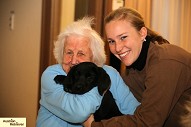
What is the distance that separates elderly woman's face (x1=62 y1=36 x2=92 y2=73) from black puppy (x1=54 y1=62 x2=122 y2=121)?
0.22 feet

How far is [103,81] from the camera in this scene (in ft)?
4.88

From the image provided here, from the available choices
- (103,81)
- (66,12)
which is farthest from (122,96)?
(66,12)

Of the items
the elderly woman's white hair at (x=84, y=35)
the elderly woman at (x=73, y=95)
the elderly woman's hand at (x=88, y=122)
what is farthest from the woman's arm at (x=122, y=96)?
the elderly woman's hand at (x=88, y=122)

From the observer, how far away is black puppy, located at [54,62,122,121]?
4.74ft

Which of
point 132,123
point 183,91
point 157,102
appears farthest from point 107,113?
point 183,91

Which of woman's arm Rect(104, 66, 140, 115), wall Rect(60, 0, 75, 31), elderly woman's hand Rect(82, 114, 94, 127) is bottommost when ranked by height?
elderly woman's hand Rect(82, 114, 94, 127)

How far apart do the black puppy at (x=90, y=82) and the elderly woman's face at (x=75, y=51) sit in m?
0.07

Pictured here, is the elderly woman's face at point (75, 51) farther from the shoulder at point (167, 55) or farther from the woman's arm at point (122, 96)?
the shoulder at point (167, 55)

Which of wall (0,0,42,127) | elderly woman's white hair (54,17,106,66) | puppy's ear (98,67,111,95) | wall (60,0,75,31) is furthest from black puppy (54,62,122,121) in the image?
wall (0,0,42,127)

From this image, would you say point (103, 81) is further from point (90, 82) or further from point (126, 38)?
point (126, 38)

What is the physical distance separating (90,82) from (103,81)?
2.7 inches

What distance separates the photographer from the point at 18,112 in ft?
11.2

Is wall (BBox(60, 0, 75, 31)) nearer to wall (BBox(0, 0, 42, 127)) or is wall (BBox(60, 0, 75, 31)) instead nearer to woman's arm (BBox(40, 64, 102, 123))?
wall (BBox(0, 0, 42, 127))

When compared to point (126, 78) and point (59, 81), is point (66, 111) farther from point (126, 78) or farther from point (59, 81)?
point (126, 78)
